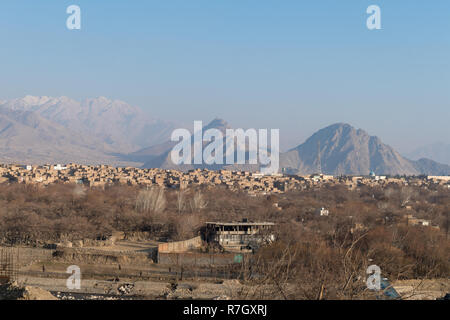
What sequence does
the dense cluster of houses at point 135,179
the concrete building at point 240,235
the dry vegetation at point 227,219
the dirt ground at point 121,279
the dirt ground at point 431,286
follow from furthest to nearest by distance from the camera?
1. the dense cluster of houses at point 135,179
2. the concrete building at point 240,235
3. the dry vegetation at point 227,219
4. the dirt ground at point 431,286
5. the dirt ground at point 121,279

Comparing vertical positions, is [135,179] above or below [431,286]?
above

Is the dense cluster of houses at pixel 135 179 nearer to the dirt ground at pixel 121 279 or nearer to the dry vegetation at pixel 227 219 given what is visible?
the dry vegetation at pixel 227 219

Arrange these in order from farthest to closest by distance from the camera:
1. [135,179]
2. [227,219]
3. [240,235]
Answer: [135,179]
[227,219]
[240,235]

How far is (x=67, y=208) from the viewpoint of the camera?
45281 mm

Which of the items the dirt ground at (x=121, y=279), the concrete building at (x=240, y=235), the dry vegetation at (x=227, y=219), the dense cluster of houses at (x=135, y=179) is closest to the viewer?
the dirt ground at (x=121, y=279)

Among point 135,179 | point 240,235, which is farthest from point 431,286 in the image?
point 135,179

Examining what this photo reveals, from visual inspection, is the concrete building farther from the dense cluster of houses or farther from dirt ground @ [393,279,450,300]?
the dense cluster of houses

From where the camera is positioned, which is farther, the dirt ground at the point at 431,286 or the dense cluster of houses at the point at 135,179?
the dense cluster of houses at the point at 135,179

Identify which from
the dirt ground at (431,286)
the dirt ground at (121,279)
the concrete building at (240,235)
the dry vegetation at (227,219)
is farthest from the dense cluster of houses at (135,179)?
the dirt ground at (431,286)

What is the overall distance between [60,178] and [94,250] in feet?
169

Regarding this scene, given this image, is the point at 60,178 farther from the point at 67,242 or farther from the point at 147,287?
the point at 147,287

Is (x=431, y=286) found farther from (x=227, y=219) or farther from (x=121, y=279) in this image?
(x=227, y=219)
